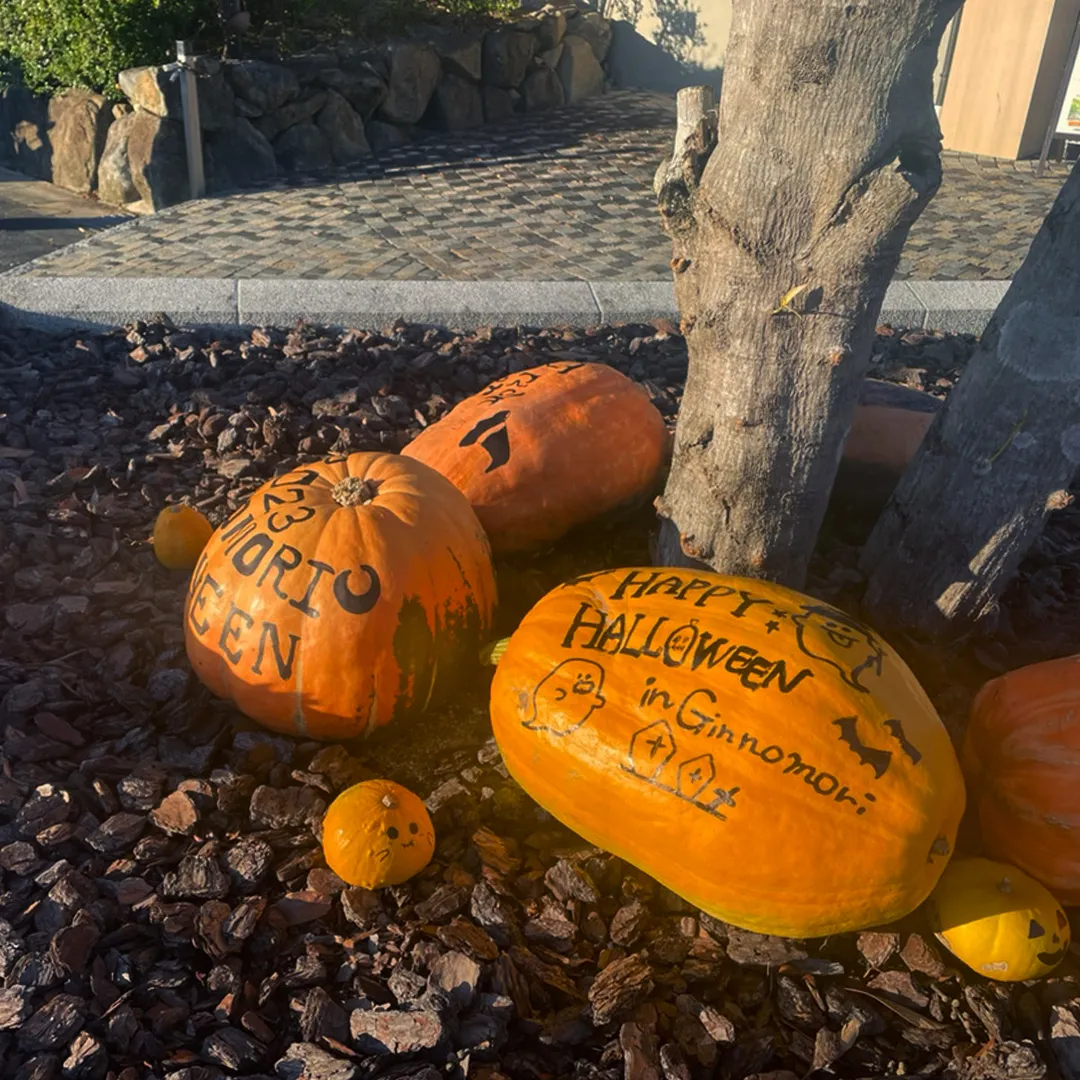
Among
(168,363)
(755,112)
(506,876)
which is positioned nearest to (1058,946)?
(506,876)

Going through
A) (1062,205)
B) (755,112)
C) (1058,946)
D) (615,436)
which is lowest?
(1058,946)

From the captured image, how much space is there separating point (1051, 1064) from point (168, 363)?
4066mm

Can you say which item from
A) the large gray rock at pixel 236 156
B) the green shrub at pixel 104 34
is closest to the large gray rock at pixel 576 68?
the green shrub at pixel 104 34

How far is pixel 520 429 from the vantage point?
3174mm

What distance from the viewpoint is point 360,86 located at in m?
8.76

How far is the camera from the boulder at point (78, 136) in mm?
8312

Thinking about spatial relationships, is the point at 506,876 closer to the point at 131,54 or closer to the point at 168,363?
the point at 168,363

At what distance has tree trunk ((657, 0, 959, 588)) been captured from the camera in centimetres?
214

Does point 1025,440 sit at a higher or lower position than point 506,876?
higher

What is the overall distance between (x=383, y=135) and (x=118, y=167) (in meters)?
2.29

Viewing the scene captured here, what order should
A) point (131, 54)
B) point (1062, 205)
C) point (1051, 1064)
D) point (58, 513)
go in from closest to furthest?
point (1051, 1064)
point (1062, 205)
point (58, 513)
point (131, 54)

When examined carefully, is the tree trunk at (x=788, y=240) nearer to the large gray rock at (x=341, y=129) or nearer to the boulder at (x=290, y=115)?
the boulder at (x=290, y=115)

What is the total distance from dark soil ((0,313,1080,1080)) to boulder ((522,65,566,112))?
28.4 feet

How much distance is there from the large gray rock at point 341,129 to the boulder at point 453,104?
109cm
